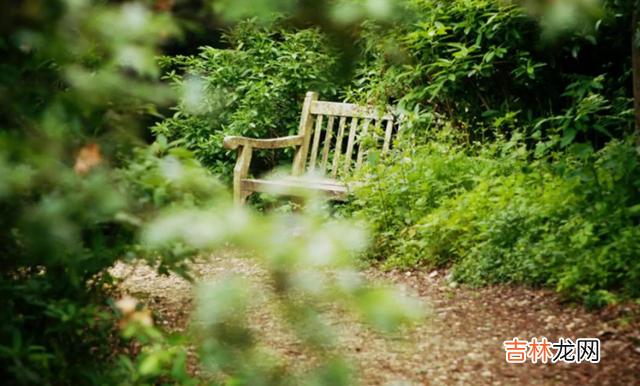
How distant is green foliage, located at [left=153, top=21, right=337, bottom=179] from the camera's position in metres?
7.18

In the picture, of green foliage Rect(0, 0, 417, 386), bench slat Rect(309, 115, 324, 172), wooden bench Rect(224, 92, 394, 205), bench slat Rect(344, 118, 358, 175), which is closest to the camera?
green foliage Rect(0, 0, 417, 386)

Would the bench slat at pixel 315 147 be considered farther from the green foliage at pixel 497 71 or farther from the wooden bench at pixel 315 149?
the green foliage at pixel 497 71

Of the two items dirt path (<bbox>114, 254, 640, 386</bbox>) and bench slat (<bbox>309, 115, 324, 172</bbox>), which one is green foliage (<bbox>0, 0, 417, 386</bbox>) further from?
bench slat (<bbox>309, 115, 324, 172</bbox>)

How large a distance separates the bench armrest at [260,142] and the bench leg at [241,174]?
0.05 metres

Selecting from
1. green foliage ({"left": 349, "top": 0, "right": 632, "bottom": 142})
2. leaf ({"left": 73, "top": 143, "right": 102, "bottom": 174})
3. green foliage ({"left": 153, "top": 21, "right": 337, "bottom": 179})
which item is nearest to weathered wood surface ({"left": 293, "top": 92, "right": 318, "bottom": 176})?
green foliage ({"left": 153, "top": 21, "right": 337, "bottom": 179})

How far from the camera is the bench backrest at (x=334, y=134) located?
6156 mm

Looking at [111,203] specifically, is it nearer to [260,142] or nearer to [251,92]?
[260,142]

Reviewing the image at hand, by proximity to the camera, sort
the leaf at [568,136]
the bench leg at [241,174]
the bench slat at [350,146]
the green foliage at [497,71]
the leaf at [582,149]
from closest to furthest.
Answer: the leaf at [582,149]
the leaf at [568,136]
the green foliage at [497,71]
the bench leg at [241,174]
the bench slat at [350,146]

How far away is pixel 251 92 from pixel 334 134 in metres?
0.82

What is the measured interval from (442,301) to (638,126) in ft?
4.57

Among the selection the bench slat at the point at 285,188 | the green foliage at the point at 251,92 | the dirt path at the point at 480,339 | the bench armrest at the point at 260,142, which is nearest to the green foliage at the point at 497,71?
the bench slat at the point at 285,188

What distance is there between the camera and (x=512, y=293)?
3939 millimetres

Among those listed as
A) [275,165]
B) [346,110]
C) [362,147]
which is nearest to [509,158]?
[362,147]

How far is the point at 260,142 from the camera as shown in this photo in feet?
20.7
